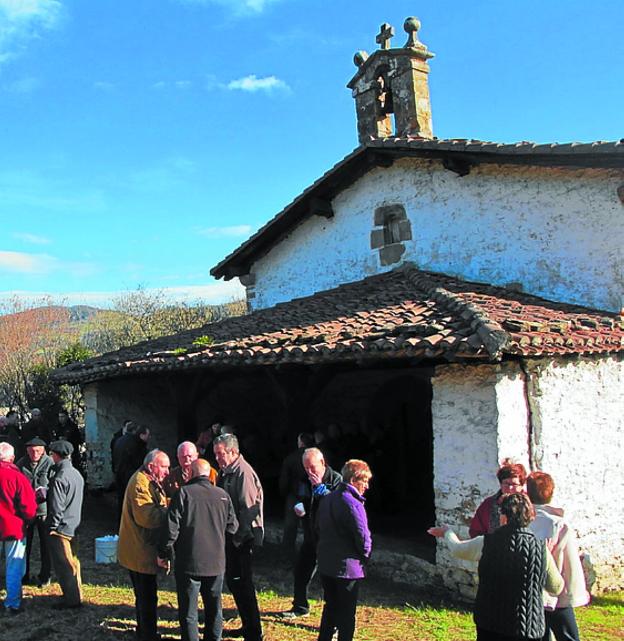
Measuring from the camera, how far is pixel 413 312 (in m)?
7.38

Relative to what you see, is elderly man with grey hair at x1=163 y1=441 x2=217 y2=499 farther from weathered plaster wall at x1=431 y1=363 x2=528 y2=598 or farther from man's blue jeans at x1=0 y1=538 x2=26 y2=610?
weathered plaster wall at x1=431 y1=363 x2=528 y2=598

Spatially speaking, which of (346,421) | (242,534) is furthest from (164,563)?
(346,421)

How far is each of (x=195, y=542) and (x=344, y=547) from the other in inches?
39.9

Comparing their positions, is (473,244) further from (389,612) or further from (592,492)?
(389,612)

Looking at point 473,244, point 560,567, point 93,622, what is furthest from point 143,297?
point 560,567

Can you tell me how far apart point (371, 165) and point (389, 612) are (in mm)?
7221

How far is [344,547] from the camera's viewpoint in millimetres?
4473

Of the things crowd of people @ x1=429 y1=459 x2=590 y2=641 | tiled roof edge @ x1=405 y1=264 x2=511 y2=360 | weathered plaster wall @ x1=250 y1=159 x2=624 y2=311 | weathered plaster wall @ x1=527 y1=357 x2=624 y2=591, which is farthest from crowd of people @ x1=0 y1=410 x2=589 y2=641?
weathered plaster wall @ x1=250 y1=159 x2=624 y2=311

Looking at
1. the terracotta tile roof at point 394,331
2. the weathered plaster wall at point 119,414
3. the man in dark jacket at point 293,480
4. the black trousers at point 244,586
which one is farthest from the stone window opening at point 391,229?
the black trousers at point 244,586

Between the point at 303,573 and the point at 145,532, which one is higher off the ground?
the point at 145,532

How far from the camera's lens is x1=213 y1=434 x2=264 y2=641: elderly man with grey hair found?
5.00 meters

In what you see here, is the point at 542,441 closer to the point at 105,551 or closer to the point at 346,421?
the point at 105,551

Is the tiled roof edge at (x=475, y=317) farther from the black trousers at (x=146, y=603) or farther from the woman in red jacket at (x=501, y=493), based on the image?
the black trousers at (x=146, y=603)

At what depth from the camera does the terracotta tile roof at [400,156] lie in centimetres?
805
